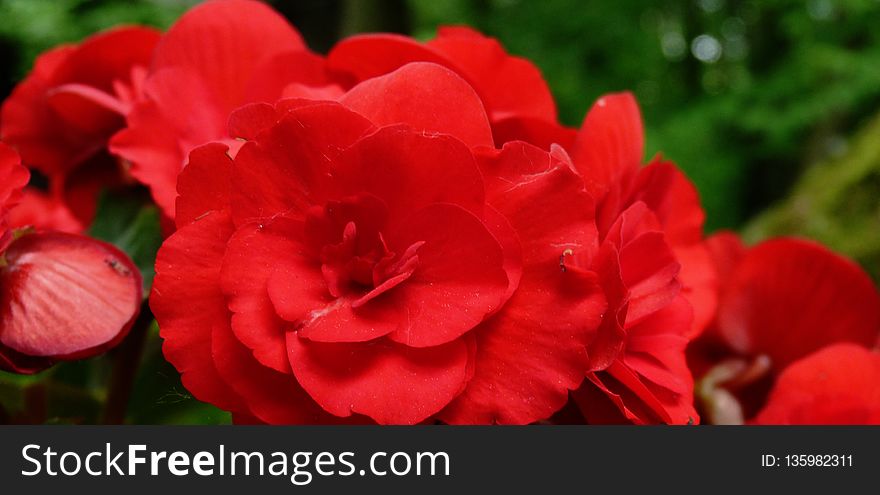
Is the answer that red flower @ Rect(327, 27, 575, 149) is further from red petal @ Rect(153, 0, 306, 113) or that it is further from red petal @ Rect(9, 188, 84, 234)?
red petal @ Rect(9, 188, 84, 234)

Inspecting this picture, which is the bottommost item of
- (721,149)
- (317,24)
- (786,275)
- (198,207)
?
(721,149)

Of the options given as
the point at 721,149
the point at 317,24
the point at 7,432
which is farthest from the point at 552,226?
the point at 721,149

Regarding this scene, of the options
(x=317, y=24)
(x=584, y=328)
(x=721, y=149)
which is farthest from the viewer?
(x=721, y=149)

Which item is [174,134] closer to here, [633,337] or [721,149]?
[633,337]

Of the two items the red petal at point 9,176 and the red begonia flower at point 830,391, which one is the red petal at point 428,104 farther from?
the red begonia flower at point 830,391

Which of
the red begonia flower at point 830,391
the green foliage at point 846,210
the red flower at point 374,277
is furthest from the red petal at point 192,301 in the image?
the green foliage at point 846,210

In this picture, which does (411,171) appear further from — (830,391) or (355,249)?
(830,391)
